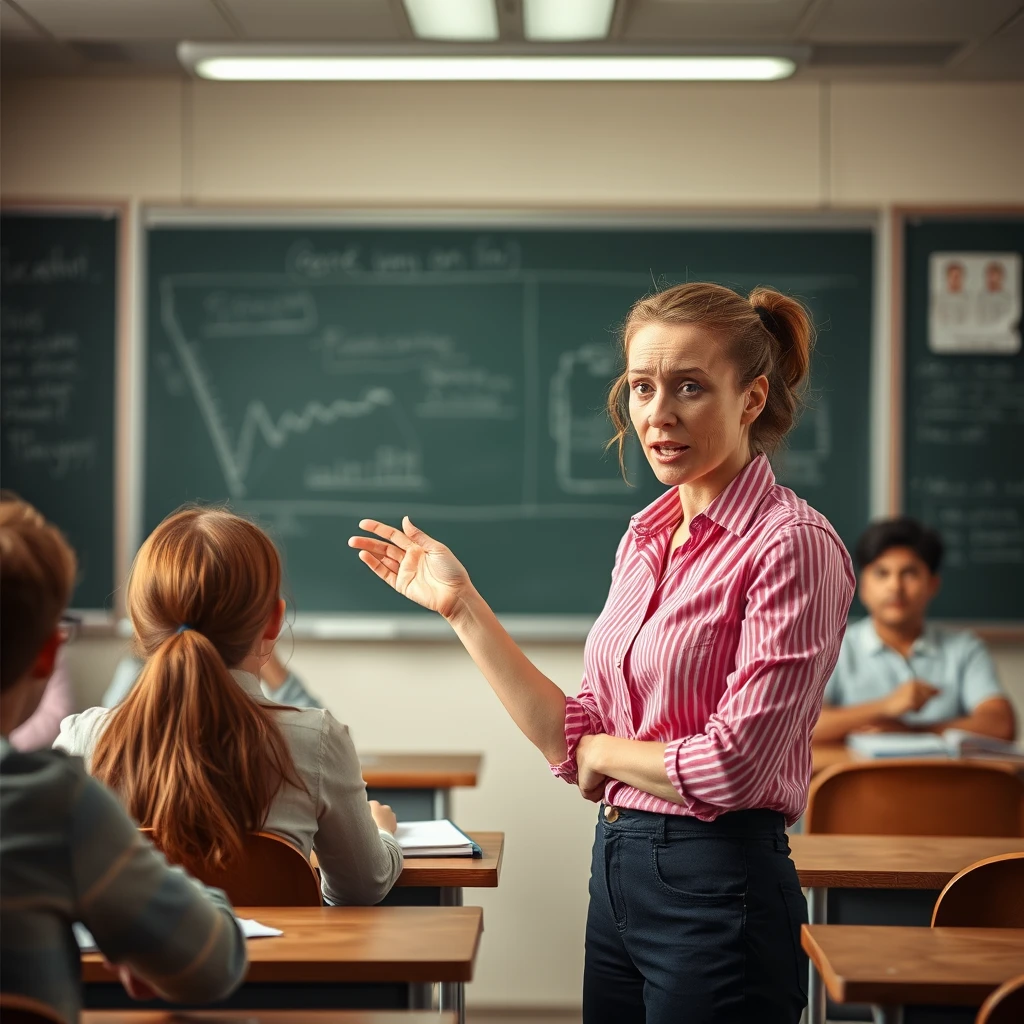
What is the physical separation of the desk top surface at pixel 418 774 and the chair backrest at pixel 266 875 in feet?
4.41

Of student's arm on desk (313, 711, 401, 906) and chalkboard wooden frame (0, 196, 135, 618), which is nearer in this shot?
student's arm on desk (313, 711, 401, 906)

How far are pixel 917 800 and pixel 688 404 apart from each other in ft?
4.47

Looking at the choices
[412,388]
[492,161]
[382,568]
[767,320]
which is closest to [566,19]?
[492,161]

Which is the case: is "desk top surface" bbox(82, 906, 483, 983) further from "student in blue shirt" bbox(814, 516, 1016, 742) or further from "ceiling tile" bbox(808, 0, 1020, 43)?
"ceiling tile" bbox(808, 0, 1020, 43)

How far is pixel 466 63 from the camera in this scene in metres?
3.17

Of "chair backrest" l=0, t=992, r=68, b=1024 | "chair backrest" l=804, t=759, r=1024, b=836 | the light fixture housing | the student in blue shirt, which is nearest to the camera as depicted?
"chair backrest" l=0, t=992, r=68, b=1024

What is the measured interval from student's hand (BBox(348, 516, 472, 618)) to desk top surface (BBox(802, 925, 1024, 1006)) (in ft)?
2.16

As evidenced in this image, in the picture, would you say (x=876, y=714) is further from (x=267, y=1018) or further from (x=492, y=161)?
(x=267, y=1018)

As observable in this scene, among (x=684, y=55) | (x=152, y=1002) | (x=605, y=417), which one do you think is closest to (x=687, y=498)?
(x=152, y=1002)

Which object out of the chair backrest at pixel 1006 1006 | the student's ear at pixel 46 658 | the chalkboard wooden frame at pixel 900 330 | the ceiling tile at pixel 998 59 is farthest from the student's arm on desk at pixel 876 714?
the student's ear at pixel 46 658

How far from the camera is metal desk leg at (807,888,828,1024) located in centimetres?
207

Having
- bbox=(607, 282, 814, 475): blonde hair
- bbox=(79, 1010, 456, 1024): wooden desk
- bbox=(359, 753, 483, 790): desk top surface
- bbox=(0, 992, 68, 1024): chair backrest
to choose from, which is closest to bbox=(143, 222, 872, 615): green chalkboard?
bbox=(359, 753, 483, 790): desk top surface

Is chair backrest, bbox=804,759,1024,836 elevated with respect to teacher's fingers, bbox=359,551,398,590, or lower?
lower

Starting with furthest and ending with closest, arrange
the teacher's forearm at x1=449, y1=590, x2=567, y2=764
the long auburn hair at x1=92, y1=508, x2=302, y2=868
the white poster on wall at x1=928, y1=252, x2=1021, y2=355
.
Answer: the white poster on wall at x1=928, y1=252, x2=1021, y2=355 < the teacher's forearm at x1=449, y1=590, x2=567, y2=764 < the long auburn hair at x1=92, y1=508, x2=302, y2=868
